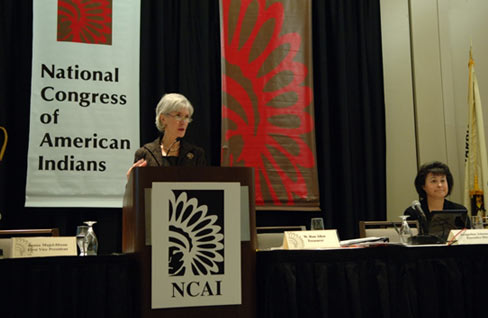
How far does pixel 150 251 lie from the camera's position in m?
2.00

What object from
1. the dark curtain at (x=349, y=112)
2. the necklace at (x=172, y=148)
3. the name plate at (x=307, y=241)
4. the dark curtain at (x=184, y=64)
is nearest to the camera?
the name plate at (x=307, y=241)

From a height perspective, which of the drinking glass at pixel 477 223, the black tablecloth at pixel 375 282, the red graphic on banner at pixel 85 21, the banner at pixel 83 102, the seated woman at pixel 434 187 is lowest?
the black tablecloth at pixel 375 282

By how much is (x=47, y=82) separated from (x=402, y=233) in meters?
3.12

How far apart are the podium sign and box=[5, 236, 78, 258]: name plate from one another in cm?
45

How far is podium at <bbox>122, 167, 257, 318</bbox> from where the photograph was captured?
2.00 meters

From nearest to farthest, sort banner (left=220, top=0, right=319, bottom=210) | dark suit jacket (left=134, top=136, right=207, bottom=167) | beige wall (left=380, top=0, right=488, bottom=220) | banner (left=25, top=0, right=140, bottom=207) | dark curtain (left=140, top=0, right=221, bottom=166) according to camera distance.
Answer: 1. dark suit jacket (left=134, top=136, right=207, bottom=167)
2. banner (left=25, top=0, right=140, bottom=207)
3. dark curtain (left=140, top=0, right=221, bottom=166)
4. banner (left=220, top=0, right=319, bottom=210)
5. beige wall (left=380, top=0, right=488, bottom=220)

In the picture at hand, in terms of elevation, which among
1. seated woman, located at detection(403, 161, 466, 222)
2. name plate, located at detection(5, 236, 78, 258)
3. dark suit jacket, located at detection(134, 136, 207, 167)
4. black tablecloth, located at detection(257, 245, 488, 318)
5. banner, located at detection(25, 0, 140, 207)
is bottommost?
black tablecloth, located at detection(257, 245, 488, 318)

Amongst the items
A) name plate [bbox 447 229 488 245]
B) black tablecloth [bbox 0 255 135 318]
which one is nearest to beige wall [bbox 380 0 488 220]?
name plate [bbox 447 229 488 245]

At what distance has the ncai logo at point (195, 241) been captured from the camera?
202 cm

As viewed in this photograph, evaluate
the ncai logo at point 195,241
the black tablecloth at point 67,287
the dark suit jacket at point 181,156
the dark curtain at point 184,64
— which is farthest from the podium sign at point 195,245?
the dark curtain at point 184,64

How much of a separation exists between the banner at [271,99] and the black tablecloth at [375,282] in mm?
2767

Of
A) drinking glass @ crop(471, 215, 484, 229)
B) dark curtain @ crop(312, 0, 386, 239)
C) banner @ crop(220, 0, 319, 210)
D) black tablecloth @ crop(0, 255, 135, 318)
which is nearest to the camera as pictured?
black tablecloth @ crop(0, 255, 135, 318)

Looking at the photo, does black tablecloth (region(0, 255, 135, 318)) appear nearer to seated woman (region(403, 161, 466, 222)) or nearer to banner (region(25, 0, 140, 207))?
seated woman (region(403, 161, 466, 222))

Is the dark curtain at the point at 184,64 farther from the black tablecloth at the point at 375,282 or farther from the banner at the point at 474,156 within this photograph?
the black tablecloth at the point at 375,282
